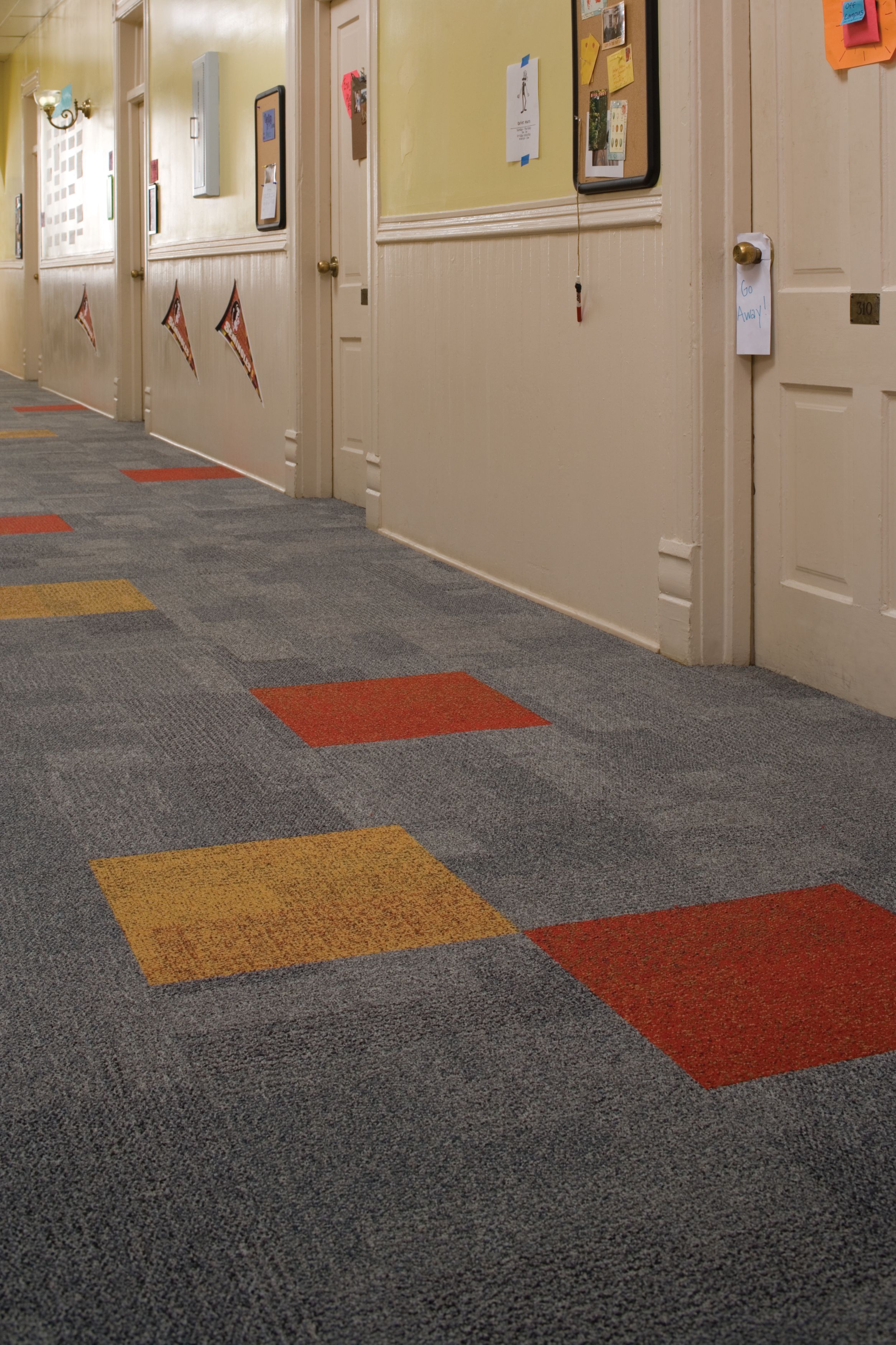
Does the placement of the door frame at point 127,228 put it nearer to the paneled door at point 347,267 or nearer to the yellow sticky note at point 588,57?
the paneled door at point 347,267

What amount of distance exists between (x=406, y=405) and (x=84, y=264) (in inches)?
295

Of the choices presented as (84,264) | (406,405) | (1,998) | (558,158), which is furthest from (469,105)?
(84,264)

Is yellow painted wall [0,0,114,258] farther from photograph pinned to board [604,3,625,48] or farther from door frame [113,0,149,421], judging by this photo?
photograph pinned to board [604,3,625,48]

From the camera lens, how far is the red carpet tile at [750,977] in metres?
1.72

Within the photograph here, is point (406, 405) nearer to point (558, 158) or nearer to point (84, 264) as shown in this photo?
point (558, 158)

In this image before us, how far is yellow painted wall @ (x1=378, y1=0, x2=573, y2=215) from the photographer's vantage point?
4031 mm

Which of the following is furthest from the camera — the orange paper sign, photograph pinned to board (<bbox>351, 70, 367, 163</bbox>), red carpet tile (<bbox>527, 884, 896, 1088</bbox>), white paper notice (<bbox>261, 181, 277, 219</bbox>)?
white paper notice (<bbox>261, 181, 277, 219</bbox>)

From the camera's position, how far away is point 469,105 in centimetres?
456

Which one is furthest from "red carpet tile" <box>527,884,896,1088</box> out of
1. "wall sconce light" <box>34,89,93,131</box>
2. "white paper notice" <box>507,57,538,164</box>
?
"wall sconce light" <box>34,89,93,131</box>

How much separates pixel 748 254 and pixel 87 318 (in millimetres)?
9498

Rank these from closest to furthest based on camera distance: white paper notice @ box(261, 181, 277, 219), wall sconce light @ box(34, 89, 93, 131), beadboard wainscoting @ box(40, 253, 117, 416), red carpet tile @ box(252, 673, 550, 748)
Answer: red carpet tile @ box(252, 673, 550, 748) → white paper notice @ box(261, 181, 277, 219) → beadboard wainscoting @ box(40, 253, 117, 416) → wall sconce light @ box(34, 89, 93, 131)

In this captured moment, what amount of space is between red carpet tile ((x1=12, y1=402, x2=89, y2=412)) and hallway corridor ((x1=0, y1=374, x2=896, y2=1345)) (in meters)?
8.60

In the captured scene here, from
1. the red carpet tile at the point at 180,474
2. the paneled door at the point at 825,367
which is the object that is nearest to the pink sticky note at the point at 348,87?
the red carpet tile at the point at 180,474

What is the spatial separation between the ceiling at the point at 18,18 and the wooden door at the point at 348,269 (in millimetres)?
6800
